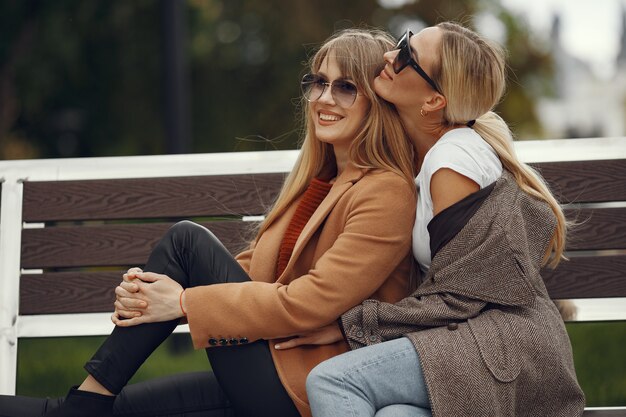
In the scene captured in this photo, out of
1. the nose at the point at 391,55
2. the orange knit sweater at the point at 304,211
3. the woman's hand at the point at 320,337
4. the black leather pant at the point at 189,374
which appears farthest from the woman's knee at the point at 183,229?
the nose at the point at 391,55

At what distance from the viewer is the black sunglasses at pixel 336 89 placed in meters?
3.34

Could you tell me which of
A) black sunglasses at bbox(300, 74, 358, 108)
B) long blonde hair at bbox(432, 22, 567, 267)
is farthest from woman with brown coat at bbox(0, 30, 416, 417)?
long blonde hair at bbox(432, 22, 567, 267)

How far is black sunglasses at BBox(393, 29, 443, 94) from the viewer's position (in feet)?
10.5

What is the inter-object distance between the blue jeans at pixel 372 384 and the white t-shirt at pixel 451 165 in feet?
1.24

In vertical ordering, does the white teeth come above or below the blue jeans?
above

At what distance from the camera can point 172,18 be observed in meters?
5.77

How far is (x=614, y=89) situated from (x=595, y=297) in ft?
279

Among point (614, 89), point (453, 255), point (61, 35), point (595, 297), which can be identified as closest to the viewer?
point (453, 255)

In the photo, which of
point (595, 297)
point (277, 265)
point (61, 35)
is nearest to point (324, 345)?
point (277, 265)

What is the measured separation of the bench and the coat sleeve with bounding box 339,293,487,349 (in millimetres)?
A: 1117

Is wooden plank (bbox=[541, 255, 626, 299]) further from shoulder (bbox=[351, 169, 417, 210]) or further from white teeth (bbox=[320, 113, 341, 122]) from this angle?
white teeth (bbox=[320, 113, 341, 122])

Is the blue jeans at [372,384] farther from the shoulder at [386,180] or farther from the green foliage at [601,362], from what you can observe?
the green foliage at [601,362]

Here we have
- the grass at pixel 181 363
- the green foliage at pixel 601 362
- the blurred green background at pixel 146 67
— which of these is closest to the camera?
the green foliage at pixel 601 362

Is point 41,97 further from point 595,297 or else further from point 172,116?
point 595,297
